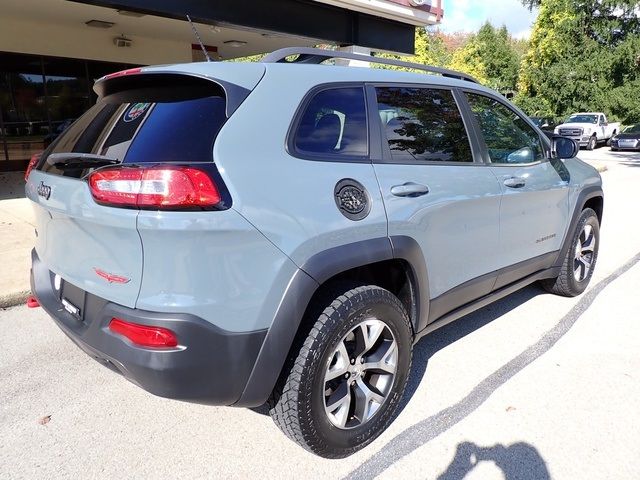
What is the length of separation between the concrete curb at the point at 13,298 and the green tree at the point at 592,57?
3485cm

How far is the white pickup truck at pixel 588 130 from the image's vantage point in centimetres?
2545

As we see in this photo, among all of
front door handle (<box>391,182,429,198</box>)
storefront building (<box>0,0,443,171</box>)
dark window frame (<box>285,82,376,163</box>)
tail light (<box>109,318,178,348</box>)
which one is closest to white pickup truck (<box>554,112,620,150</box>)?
storefront building (<box>0,0,443,171</box>)

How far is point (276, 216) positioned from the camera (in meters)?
2.04

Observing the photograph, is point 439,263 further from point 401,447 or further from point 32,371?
point 32,371

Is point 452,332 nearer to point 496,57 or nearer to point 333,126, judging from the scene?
point 333,126

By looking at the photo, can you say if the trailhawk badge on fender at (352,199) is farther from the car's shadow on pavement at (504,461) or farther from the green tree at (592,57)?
the green tree at (592,57)

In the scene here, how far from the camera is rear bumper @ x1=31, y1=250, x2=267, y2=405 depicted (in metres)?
1.94

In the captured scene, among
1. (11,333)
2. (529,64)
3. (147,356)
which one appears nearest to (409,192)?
(147,356)

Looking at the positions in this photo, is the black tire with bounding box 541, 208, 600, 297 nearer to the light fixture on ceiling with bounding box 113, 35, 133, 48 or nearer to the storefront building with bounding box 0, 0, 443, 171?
the storefront building with bounding box 0, 0, 443, 171

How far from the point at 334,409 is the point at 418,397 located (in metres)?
0.81

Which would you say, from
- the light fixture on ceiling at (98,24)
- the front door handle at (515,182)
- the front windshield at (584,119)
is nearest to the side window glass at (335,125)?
the front door handle at (515,182)

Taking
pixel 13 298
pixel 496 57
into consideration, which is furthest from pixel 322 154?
pixel 496 57

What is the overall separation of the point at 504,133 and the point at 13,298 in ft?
14.0

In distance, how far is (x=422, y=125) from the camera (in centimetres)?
292
